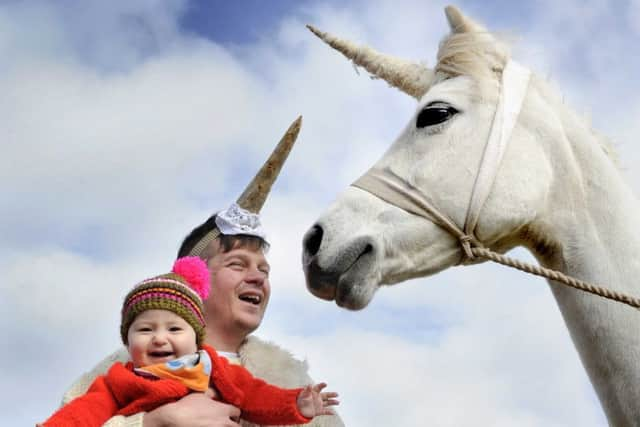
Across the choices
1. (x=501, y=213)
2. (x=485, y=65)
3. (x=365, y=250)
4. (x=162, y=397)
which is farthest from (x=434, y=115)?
(x=162, y=397)

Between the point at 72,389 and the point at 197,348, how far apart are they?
67 centimetres

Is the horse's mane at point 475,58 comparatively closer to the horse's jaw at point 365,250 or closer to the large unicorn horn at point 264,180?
the horse's jaw at point 365,250

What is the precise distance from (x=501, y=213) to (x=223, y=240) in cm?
141

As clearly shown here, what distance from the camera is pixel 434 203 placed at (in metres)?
2.79

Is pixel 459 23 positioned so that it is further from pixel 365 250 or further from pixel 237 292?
pixel 237 292

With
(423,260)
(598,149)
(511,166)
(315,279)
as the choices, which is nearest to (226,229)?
(315,279)

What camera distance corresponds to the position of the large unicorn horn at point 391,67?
329 centimetres

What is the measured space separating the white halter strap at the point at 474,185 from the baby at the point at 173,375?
2.66ft

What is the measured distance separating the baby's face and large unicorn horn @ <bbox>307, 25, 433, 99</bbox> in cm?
146

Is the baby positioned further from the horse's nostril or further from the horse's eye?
the horse's eye

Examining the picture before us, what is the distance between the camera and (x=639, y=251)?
267 cm

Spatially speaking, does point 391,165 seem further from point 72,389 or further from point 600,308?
point 72,389

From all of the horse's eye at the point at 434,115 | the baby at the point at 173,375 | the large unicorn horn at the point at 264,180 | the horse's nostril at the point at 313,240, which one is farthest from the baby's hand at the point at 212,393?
the horse's eye at the point at 434,115

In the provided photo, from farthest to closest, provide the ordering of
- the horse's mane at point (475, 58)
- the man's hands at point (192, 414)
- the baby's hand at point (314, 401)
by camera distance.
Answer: the horse's mane at point (475, 58) → the baby's hand at point (314, 401) → the man's hands at point (192, 414)
